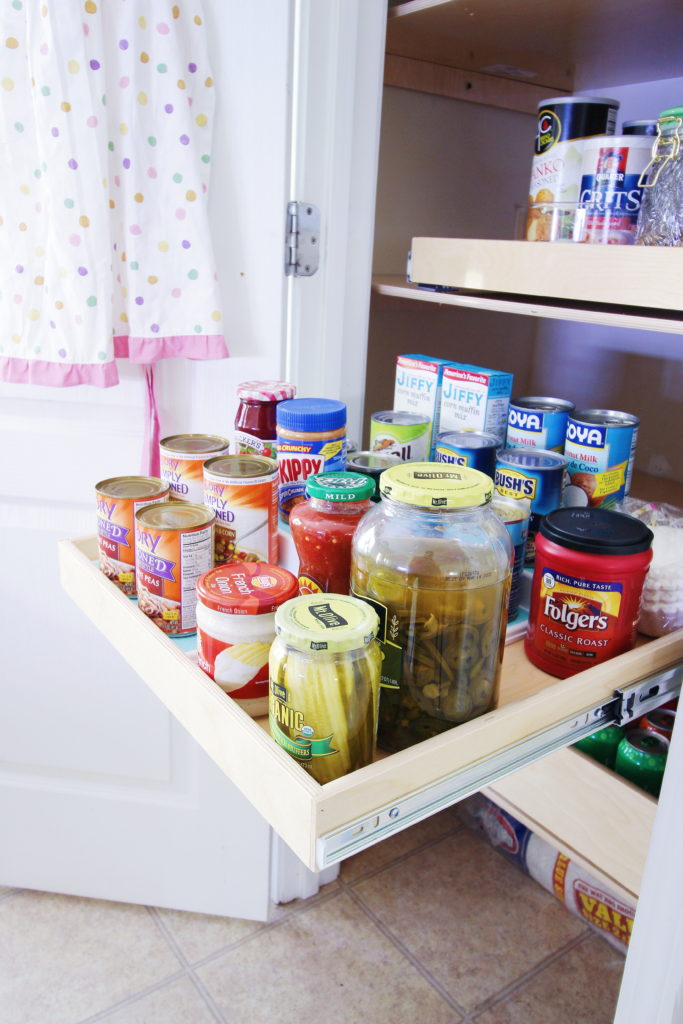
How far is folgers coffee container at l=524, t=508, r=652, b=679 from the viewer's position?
0.76 meters

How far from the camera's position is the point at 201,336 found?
124 centimetres

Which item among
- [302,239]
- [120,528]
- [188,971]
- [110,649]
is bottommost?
[188,971]

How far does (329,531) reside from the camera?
2.54ft

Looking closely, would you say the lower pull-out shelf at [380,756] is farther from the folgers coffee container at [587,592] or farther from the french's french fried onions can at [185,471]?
the french's french fried onions can at [185,471]

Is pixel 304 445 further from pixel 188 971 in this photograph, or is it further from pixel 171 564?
pixel 188 971

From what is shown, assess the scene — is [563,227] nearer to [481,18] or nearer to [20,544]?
[481,18]

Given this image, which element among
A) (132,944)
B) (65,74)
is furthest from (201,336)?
(132,944)

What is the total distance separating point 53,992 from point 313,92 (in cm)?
153

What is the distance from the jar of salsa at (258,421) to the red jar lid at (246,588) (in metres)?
0.25

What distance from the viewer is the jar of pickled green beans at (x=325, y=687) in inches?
23.6

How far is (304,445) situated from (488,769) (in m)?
0.42

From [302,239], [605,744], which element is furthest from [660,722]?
[302,239]

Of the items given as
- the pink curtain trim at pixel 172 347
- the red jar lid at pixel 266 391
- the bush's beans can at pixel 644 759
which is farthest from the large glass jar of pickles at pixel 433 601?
the pink curtain trim at pixel 172 347

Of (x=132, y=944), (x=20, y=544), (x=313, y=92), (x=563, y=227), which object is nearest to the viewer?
(x=563, y=227)
